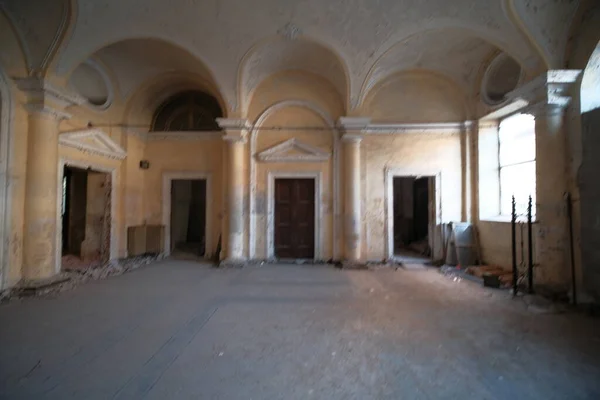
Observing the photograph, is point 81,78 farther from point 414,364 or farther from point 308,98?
point 414,364

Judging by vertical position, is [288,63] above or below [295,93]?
above

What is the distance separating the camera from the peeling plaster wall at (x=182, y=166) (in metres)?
9.17

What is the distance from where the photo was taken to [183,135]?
9.30 metres

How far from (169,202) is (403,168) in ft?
23.6

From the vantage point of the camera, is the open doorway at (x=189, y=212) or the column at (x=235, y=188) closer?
the column at (x=235, y=188)

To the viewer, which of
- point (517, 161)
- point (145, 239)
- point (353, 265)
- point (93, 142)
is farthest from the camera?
point (145, 239)

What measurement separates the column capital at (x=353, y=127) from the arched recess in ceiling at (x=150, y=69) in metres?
3.18

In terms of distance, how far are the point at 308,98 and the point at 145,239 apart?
6464 millimetres

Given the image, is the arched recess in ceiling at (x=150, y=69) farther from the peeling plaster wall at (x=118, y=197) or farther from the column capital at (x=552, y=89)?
the column capital at (x=552, y=89)

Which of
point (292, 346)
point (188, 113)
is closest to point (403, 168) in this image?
point (292, 346)

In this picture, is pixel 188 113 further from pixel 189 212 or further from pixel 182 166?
pixel 189 212

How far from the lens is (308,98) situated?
8.68m

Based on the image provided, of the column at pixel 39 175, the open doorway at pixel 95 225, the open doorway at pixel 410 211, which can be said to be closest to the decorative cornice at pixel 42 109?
the column at pixel 39 175

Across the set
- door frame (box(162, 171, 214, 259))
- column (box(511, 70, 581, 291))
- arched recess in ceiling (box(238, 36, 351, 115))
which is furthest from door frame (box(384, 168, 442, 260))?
door frame (box(162, 171, 214, 259))
